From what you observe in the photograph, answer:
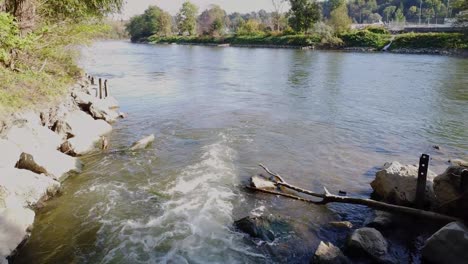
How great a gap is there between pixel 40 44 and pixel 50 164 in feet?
19.9

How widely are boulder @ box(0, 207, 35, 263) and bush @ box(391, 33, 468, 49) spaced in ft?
204

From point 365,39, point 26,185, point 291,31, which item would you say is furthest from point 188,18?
point 26,185

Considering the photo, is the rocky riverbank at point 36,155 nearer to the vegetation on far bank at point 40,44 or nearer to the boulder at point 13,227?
the boulder at point 13,227

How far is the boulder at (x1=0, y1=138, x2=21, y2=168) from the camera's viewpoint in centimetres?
867

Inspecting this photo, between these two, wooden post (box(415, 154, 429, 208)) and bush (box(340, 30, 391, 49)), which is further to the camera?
bush (box(340, 30, 391, 49))

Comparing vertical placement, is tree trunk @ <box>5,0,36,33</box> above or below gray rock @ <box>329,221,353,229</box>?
above

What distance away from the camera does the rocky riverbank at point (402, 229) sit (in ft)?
20.8

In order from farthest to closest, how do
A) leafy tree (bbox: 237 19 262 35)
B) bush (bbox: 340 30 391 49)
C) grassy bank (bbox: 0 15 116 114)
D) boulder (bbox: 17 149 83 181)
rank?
1. leafy tree (bbox: 237 19 262 35)
2. bush (bbox: 340 30 391 49)
3. grassy bank (bbox: 0 15 116 114)
4. boulder (bbox: 17 149 83 181)

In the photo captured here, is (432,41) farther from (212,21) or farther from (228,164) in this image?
(212,21)

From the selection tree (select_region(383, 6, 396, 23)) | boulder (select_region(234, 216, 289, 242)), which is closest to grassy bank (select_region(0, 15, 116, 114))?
boulder (select_region(234, 216, 289, 242))

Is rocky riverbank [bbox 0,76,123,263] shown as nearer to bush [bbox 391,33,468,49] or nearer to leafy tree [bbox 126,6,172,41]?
bush [bbox 391,33,468,49]

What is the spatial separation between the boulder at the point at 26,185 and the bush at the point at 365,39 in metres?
65.7

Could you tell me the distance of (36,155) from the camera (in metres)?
9.72

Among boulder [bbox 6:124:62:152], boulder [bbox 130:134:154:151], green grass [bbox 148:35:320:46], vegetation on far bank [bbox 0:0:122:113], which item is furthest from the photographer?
green grass [bbox 148:35:320:46]
